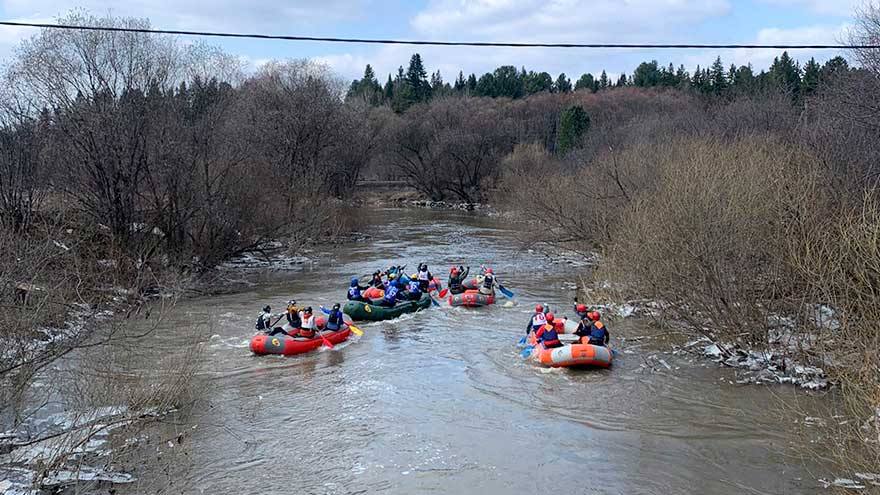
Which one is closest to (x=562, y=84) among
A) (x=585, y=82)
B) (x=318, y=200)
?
(x=585, y=82)

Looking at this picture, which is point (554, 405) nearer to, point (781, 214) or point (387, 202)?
point (781, 214)

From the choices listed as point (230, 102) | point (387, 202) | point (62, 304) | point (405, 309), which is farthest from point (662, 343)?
point (387, 202)

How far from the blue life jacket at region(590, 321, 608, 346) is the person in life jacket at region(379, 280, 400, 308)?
6987 mm

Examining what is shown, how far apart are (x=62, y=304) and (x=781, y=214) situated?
501 inches

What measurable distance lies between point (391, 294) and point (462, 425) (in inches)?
373

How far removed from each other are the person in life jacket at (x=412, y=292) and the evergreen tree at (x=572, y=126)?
45.9m

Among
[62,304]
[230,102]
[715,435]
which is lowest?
[715,435]

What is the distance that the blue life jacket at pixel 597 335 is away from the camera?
50.4 feet

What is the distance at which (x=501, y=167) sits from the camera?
207ft

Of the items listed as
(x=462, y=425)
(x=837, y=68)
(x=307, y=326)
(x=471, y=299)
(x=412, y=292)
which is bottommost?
(x=462, y=425)

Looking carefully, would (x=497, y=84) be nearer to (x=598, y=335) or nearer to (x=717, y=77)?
(x=717, y=77)

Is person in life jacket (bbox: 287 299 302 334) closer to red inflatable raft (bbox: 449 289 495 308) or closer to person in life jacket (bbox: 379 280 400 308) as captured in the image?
person in life jacket (bbox: 379 280 400 308)

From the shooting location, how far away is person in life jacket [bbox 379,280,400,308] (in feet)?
68.2

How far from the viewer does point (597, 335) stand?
15414mm
